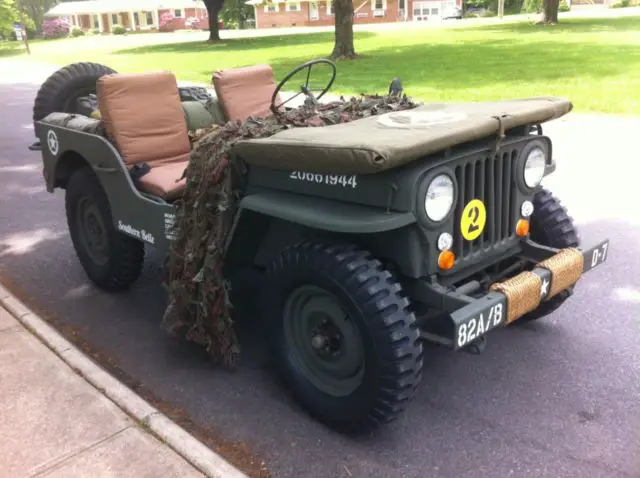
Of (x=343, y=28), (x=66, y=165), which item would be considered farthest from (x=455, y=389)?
(x=343, y=28)

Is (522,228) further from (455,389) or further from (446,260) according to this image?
(455,389)

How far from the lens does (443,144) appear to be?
9.11ft

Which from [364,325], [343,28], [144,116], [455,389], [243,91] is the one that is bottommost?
[455,389]

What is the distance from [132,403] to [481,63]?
17334mm

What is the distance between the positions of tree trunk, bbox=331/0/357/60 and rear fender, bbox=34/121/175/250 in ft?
56.9

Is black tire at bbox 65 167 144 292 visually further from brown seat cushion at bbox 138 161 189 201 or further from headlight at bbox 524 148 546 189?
headlight at bbox 524 148 546 189

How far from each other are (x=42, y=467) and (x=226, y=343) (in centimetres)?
107

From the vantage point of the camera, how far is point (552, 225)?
370cm

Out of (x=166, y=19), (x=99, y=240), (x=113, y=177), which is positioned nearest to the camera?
(x=113, y=177)

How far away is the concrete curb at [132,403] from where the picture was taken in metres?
2.84

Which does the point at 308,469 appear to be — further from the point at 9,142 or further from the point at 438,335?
the point at 9,142

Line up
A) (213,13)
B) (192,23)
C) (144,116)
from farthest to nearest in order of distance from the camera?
1. (192,23)
2. (213,13)
3. (144,116)

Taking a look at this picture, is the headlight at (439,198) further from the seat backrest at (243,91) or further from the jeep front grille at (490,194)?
the seat backrest at (243,91)

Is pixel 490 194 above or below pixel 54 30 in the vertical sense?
below
